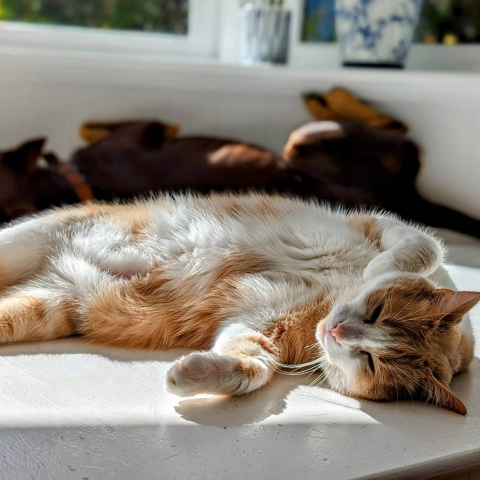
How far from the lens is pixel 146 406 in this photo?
109cm

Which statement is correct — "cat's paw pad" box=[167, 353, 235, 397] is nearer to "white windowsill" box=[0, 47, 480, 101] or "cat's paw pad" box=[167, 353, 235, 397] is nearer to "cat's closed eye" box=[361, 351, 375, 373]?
"cat's closed eye" box=[361, 351, 375, 373]

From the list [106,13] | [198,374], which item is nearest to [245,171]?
[106,13]

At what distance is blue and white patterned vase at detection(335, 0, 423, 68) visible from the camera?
2.49 meters

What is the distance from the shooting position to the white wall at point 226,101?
2.44m

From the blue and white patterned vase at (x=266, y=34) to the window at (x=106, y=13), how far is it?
0.36 meters

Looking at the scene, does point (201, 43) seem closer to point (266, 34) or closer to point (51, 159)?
point (266, 34)

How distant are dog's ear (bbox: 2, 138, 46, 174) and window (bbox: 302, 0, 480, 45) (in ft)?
4.44

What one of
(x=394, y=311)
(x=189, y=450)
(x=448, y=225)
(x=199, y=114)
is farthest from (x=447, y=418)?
(x=199, y=114)

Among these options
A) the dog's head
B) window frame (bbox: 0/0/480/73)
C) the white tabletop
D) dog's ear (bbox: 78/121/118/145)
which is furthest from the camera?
window frame (bbox: 0/0/480/73)

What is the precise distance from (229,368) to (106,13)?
7.11 feet

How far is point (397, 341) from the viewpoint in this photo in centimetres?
117

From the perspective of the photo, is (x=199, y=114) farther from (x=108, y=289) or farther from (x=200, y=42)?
(x=108, y=289)

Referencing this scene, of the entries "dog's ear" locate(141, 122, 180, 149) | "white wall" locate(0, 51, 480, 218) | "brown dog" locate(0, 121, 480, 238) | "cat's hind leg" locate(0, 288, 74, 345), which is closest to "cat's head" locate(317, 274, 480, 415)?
"cat's hind leg" locate(0, 288, 74, 345)

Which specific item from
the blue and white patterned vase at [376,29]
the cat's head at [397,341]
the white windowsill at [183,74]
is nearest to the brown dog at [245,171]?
the white windowsill at [183,74]
